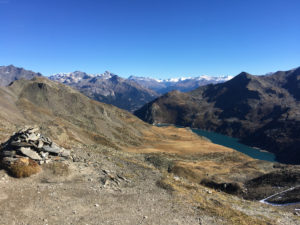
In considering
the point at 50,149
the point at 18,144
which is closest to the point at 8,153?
the point at 18,144

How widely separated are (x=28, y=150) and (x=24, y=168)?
260cm

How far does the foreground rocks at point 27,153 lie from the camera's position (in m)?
20.9

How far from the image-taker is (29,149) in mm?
23062

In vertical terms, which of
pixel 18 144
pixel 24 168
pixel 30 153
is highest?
pixel 18 144

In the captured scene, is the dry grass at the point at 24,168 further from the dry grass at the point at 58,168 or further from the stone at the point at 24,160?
the dry grass at the point at 58,168

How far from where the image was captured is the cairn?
21.8m

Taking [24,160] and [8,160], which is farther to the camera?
[24,160]

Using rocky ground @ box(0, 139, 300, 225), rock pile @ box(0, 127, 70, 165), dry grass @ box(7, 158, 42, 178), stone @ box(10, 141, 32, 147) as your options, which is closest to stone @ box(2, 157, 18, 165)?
rock pile @ box(0, 127, 70, 165)

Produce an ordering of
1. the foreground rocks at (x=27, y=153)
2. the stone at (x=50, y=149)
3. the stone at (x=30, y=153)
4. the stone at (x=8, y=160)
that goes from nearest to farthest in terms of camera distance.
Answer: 1. the foreground rocks at (x=27, y=153)
2. the stone at (x=8, y=160)
3. the stone at (x=30, y=153)
4. the stone at (x=50, y=149)

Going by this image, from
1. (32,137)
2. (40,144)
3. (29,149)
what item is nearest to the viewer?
(29,149)

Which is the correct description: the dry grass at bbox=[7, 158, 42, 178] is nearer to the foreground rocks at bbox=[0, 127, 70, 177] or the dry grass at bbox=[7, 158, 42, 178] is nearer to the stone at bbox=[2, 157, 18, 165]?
the foreground rocks at bbox=[0, 127, 70, 177]

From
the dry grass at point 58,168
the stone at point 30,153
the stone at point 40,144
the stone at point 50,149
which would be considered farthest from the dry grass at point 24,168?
the stone at point 50,149

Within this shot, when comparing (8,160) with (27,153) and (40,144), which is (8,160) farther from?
(40,144)

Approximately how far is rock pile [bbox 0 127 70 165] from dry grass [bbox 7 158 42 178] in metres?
0.54
